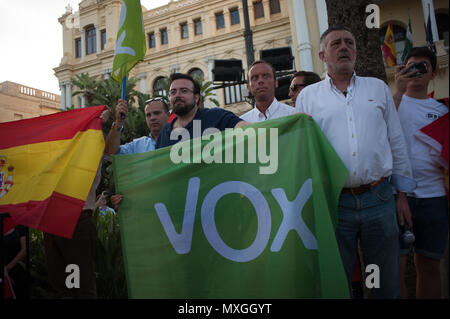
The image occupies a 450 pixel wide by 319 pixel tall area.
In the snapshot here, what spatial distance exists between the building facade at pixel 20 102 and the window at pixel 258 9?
53.1ft

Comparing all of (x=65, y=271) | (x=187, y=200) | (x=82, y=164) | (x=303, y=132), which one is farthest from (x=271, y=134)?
(x=65, y=271)

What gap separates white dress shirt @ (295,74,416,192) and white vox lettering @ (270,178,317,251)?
0.28m

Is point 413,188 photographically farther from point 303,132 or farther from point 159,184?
point 159,184

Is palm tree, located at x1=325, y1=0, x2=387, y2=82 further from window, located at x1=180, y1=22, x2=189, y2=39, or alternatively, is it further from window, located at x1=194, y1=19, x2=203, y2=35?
window, located at x1=180, y1=22, x2=189, y2=39

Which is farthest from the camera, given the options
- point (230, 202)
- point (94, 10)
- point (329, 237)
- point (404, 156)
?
point (94, 10)

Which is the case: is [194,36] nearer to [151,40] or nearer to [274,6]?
[151,40]

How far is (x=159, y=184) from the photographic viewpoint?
8.86 ft

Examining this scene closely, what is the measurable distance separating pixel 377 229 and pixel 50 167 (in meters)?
2.53

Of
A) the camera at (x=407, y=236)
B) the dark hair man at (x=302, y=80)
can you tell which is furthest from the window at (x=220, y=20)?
the camera at (x=407, y=236)

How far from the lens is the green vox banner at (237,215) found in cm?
229

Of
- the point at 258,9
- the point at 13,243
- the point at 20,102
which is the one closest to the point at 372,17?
the point at 13,243

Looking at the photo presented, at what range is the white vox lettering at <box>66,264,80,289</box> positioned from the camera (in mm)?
2922

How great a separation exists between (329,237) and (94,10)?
33906 millimetres

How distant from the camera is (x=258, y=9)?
84.6ft
